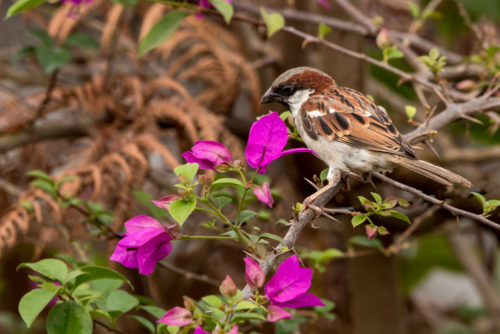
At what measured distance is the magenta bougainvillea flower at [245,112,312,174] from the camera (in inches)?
30.4

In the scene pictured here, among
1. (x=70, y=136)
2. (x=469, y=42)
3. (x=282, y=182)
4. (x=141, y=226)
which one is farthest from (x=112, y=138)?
(x=469, y=42)

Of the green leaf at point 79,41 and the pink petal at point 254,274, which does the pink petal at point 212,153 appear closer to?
the pink petal at point 254,274

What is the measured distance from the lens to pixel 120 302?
975mm

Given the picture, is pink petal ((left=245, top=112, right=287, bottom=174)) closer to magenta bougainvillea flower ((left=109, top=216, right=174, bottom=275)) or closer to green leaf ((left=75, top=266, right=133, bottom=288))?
magenta bougainvillea flower ((left=109, top=216, right=174, bottom=275))

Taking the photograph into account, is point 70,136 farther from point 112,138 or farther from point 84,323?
point 84,323

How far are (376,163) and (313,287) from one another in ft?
3.94

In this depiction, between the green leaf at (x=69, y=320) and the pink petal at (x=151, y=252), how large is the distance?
0.12 metres

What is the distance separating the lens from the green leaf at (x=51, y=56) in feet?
5.23

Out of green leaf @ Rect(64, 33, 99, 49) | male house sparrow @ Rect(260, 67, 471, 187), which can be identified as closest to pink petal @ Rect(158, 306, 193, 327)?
male house sparrow @ Rect(260, 67, 471, 187)

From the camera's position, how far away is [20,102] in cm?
184

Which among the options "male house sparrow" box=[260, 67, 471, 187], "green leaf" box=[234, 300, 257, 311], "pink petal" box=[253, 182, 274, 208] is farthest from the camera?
"male house sparrow" box=[260, 67, 471, 187]

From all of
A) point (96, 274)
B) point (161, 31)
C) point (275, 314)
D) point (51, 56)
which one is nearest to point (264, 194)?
point (275, 314)

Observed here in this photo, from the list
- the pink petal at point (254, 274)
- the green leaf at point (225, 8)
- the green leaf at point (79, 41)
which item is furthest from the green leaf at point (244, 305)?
the green leaf at point (79, 41)

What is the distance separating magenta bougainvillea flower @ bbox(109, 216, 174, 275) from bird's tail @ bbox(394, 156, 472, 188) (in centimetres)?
46
